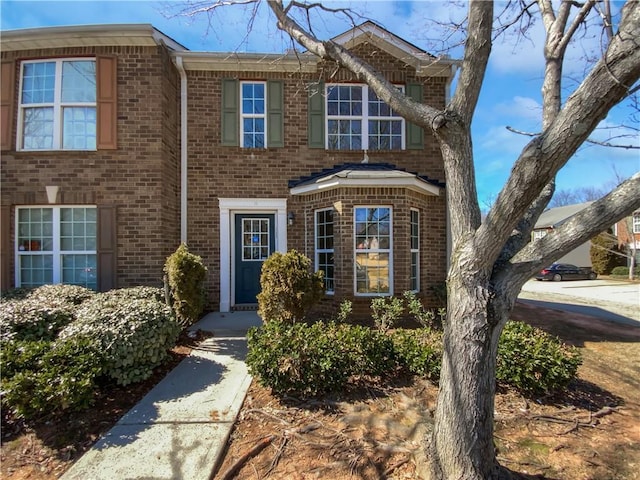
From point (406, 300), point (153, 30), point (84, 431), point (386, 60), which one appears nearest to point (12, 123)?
point (153, 30)

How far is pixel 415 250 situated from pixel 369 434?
16.6ft

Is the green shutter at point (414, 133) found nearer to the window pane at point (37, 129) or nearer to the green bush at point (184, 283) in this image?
the green bush at point (184, 283)

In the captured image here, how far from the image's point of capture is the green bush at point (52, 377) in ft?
10.3

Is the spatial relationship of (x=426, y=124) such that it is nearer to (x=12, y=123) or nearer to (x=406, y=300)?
(x=406, y=300)

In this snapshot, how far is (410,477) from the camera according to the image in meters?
2.66

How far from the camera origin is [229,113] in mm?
7707

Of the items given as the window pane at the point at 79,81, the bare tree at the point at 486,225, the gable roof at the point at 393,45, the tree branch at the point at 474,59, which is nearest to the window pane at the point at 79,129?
the window pane at the point at 79,81

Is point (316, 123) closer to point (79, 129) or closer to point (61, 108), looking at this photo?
point (79, 129)

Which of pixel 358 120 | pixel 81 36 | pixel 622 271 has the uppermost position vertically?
pixel 81 36

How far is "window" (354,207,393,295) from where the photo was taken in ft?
23.1

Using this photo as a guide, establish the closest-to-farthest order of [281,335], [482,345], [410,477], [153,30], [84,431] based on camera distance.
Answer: [482,345] < [410,477] < [84,431] < [281,335] < [153,30]

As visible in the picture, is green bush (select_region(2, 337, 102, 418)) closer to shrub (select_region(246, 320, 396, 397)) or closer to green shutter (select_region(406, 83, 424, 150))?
shrub (select_region(246, 320, 396, 397))

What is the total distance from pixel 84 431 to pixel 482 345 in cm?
384

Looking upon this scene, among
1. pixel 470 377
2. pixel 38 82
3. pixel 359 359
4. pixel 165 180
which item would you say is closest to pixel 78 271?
pixel 165 180
